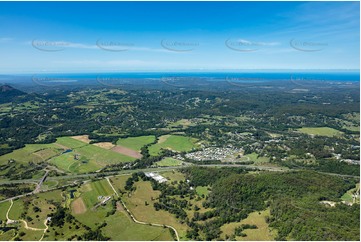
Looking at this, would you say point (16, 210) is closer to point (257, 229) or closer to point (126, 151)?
point (126, 151)

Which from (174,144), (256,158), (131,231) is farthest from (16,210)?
(256,158)

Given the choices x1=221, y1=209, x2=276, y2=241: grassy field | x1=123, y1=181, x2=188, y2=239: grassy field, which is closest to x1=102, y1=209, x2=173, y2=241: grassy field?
x1=123, y1=181, x2=188, y2=239: grassy field

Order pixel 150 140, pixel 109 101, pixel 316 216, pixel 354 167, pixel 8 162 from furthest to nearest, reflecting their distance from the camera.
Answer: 1. pixel 109 101
2. pixel 150 140
3. pixel 8 162
4. pixel 354 167
5. pixel 316 216

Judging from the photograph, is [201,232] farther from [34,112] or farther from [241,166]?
[34,112]

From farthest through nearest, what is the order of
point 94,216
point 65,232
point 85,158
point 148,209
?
point 85,158, point 148,209, point 94,216, point 65,232

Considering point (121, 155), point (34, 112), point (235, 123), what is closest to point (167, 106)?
point (235, 123)

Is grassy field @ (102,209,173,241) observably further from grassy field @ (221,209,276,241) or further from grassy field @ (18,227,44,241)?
grassy field @ (18,227,44,241)
